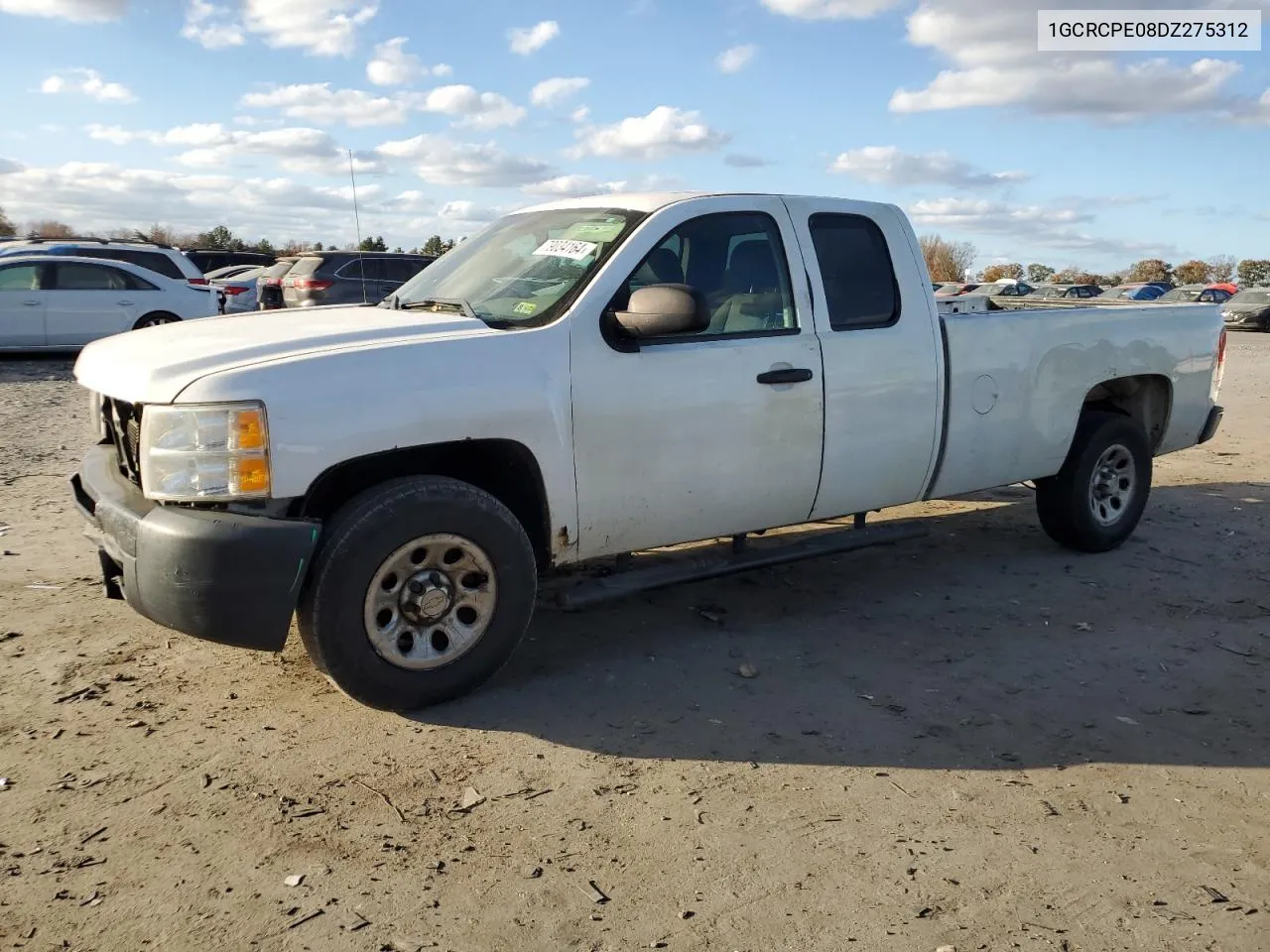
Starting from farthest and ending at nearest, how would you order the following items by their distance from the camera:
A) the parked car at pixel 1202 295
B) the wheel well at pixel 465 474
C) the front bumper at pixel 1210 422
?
the parked car at pixel 1202 295 → the front bumper at pixel 1210 422 → the wheel well at pixel 465 474

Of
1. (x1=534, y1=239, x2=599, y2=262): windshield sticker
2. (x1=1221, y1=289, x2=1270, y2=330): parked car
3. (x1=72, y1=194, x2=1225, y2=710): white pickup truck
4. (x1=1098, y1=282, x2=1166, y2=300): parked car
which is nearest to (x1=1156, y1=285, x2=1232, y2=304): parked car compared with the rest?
(x1=1098, y1=282, x2=1166, y2=300): parked car

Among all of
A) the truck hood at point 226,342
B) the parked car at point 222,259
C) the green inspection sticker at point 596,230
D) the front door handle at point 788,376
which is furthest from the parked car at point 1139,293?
the truck hood at point 226,342

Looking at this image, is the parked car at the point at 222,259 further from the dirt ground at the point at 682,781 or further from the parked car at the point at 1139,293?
the parked car at the point at 1139,293

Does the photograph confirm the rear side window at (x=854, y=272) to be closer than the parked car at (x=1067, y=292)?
Yes

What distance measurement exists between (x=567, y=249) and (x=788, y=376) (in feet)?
3.59

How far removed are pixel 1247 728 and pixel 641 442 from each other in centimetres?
255

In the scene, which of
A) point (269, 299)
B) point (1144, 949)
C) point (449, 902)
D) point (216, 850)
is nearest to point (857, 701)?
point (1144, 949)

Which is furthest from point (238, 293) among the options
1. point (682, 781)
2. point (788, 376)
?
point (682, 781)

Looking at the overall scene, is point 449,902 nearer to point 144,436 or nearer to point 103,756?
point 103,756

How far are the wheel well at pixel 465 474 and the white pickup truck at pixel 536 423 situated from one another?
0.04 ft

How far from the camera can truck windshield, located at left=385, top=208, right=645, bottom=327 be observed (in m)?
4.38

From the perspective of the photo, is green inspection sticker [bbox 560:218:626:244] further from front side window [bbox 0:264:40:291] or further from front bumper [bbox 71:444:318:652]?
front side window [bbox 0:264:40:291]

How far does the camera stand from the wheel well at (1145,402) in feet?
21.3

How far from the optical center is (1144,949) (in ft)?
9.02
